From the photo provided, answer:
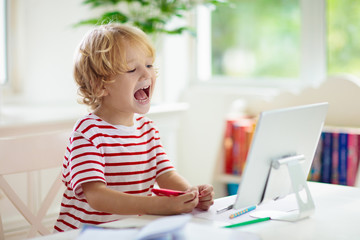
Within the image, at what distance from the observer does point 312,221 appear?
1.19 metres

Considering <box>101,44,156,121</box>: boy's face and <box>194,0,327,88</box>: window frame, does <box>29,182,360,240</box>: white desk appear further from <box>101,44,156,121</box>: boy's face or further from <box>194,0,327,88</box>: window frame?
<box>194,0,327,88</box>: window frame

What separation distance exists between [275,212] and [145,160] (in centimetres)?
36

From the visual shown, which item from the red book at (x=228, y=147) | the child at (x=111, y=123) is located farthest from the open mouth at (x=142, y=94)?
the red book at (x=228, y=147)

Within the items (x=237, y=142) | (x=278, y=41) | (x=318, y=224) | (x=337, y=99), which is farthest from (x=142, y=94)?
(x=278, y=41)

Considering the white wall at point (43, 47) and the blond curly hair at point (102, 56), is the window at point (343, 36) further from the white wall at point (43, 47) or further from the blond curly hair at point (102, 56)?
the blond curly hair at point (102, 56)

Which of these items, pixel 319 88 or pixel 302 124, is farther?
pixel 319 88

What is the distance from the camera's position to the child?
4.34ft

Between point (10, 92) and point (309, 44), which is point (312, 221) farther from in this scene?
point (10, 92)

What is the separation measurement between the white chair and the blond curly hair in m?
0.19

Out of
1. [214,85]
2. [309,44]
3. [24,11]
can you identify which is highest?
[24,11]

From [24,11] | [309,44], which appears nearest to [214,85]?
[309,44]

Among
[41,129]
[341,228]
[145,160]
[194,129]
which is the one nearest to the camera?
[341,228]

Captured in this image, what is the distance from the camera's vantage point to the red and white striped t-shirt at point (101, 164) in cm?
128

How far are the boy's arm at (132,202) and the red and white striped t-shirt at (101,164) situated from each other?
3cm
